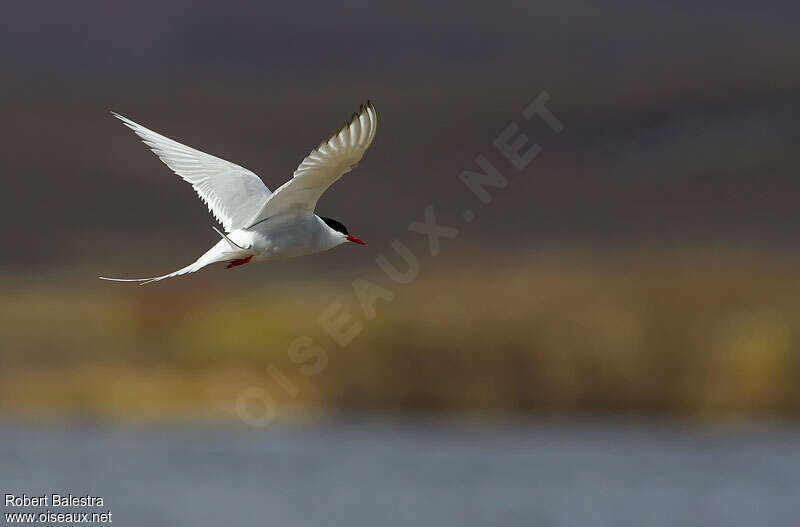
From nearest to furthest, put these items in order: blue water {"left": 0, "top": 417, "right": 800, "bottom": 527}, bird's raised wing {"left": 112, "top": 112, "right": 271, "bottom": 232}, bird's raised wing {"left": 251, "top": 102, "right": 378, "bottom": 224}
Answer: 1. bird's raised wing {"left": 251, "top": 102, "right": 378, "bottom": 224}
2. bird's raised wing {"left": 112, "top": 112, "right": 271, "bottom": 232}
3. blue water {"left": 0, "top": 417, "right": 800, "bottom": 527}

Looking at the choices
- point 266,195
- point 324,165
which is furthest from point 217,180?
point 324,165

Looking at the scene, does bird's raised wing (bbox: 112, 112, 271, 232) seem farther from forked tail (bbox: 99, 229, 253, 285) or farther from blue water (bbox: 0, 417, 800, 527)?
blue water (bbox: 0, 417, 800, 527)

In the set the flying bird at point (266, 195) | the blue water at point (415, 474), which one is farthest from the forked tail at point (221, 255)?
the blue water at point (415, 474)

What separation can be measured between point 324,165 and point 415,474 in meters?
27.9

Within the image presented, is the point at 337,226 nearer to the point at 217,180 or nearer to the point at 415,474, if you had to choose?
the point at 217,180

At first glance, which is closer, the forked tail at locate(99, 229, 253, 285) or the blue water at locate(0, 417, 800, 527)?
the forked tail at locate(99, 229, 253, 285)

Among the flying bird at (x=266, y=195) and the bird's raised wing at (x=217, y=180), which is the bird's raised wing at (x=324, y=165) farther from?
the bird's raised wing at (x=217, y=180)

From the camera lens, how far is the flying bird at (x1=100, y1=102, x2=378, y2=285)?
759 cm

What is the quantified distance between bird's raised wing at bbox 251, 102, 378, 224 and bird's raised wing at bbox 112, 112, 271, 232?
872 millimetres

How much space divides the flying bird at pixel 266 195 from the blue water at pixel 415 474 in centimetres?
1779

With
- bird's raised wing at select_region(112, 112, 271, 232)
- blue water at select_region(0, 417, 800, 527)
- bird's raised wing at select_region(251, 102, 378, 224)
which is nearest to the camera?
bird's raised wing at select_region(251, 102, 378, 224)

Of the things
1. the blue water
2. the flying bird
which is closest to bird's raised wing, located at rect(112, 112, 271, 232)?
the flying bird

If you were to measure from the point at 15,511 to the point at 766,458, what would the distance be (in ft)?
68.2

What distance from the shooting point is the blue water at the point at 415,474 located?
2791 cm
